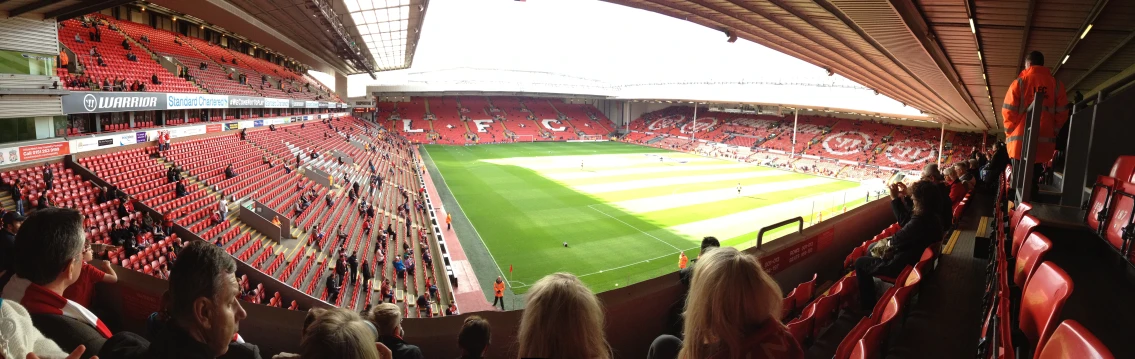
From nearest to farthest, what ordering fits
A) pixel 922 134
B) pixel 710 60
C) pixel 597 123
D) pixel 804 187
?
pixel 804 187, pixel 922 134, pixel 710 60, pixel 597 123

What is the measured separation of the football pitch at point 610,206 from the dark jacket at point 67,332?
11782mm

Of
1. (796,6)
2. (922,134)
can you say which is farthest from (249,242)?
(922,134)

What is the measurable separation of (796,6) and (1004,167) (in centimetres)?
669

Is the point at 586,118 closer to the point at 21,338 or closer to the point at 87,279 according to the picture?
the point at 87,279

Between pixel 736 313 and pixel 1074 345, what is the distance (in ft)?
2.93

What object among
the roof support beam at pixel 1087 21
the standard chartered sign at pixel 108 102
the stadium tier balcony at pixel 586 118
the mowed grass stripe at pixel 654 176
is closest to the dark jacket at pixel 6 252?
the roof support beam at pixel 1087 21

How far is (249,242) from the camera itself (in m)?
11.5

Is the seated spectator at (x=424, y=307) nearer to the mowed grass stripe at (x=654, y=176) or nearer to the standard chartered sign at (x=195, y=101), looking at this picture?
the standard chartered sign at (x=195, y=101)

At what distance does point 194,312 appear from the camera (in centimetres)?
171

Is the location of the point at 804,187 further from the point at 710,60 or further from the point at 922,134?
the point at 710,60

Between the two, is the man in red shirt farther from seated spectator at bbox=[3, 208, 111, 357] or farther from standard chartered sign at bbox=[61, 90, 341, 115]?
standard chartered sign at bbox=[61, 90, 341, 115]

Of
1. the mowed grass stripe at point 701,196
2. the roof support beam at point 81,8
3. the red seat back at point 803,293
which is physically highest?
the roof support beam at point 81,8

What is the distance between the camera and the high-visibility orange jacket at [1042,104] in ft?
14.3

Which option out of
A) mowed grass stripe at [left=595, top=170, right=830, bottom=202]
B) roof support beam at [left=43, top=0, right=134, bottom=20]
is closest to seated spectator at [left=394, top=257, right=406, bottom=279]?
roof support beam at [left=43, top=0, right=134, bottom=20]
